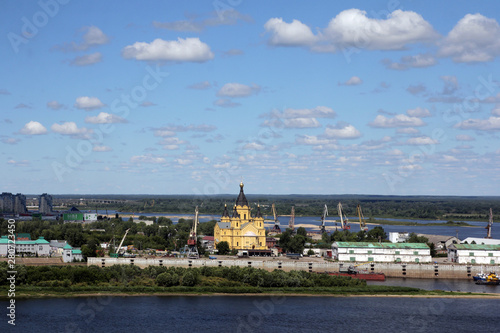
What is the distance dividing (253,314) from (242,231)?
101 ft

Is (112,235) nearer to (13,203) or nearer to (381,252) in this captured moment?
(381,252)

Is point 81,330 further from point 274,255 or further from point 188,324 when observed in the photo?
point 274,255

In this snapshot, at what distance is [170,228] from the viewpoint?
103500 millimetres

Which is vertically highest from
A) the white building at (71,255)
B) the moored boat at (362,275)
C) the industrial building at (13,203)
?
the industrial building at (13,203)

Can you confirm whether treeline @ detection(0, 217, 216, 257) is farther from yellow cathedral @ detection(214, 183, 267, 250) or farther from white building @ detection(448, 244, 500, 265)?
white building @ detection(448, 244, 500, 265)

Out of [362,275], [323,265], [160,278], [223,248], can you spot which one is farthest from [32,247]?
[362,275]

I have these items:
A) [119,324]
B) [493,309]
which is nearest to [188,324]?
[119,324]

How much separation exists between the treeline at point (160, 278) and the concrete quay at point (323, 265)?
27.2ft

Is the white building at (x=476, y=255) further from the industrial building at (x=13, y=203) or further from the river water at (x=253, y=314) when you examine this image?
the industrial building at (x=13, y=203)

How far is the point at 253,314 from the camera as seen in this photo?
45.8 m

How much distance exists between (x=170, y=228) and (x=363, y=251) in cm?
3954

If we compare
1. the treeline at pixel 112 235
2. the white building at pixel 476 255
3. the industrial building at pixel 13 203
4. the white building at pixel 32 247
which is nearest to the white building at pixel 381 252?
the white building at pixel 476 255

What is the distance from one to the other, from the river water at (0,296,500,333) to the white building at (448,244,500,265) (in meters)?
18.5

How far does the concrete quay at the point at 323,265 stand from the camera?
66.6 m
